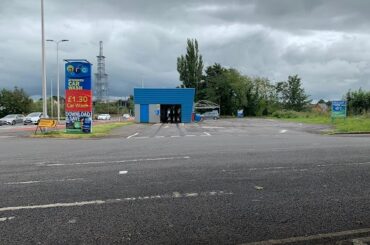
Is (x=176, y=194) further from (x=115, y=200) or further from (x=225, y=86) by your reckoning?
(x=225, y=86)

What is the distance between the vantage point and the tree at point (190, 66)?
9500cm

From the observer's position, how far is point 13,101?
8269cm

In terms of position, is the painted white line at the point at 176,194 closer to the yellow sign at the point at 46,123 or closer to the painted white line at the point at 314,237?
the painted white line at the point at 314,237

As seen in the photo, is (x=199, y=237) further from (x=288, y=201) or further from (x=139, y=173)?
(x=139, y=173)

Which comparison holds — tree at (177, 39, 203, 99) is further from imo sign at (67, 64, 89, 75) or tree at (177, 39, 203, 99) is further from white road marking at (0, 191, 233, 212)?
white road marking at (0, 191, 233, 212)

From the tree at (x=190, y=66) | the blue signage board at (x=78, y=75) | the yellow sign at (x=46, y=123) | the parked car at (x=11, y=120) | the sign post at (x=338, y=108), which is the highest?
the tree at (x=190, y=66)

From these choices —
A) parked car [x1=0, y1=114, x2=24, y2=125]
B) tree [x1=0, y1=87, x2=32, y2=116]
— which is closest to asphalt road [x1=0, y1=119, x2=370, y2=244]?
parked car [x1=0, y1=114, x2=24, y2=125]

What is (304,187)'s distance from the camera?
7918 millimetres

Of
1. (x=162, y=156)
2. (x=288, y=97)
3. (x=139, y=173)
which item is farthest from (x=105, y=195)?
(x=288, y=97)

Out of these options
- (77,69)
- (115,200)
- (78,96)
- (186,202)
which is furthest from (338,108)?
(115,200)

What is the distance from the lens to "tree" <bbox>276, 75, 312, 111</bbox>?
115750 millimetres

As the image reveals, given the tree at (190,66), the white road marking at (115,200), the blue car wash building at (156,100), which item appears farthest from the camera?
the tree at (190,66)

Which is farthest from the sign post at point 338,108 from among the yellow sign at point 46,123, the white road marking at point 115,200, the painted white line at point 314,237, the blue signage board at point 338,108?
the painted white line at point 314,237

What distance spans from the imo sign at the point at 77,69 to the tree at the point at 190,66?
68.5 m
